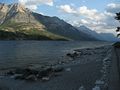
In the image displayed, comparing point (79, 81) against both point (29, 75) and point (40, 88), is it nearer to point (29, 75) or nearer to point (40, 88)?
point (40, 88)

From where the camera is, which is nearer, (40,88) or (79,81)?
(40,88)

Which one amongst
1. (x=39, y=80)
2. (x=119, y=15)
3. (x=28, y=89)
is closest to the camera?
(x=28, y=89)

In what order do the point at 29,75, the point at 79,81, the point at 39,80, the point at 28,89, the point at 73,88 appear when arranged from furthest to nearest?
the point at 29,75 → the point at 39,80 → the point at 79,81 → the point at 28,89 → the point at 73,88

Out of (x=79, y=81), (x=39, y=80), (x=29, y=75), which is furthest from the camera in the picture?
(x=29, y=75)

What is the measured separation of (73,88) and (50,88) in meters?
2.59

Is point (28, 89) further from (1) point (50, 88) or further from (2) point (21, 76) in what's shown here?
(2) point (21, 76)

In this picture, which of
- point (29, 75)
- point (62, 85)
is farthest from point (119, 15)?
point (62, 85)

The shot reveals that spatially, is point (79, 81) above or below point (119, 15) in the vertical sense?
below

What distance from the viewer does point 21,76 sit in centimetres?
A: 3950

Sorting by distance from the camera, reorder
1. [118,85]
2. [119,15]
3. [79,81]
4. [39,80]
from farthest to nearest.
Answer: [119,15]
[39,80]
[79,81]
[118,85]

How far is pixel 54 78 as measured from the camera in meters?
36.8

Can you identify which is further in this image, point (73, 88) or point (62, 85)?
point (62, 85)

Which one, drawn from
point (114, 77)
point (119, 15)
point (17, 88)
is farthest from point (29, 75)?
point (119, 15)

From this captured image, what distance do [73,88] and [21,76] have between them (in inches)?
493
